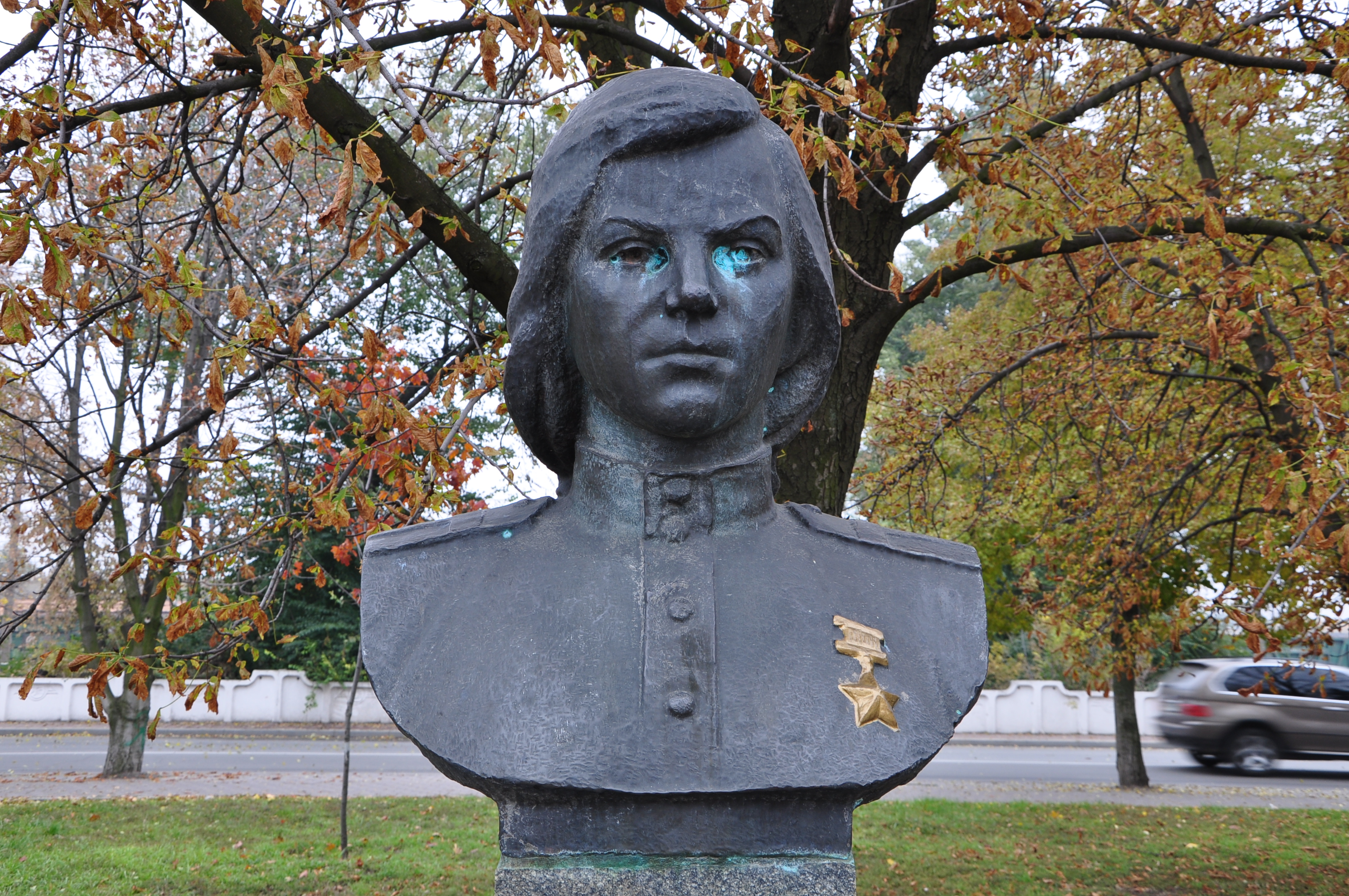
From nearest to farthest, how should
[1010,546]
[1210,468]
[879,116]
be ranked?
[879,116] < [1210,468] < [1010,546]

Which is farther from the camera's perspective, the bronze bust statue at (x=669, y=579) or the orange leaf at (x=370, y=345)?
the orange leaf at (x=370, y=345)

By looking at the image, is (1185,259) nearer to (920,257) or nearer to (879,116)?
(879,116)

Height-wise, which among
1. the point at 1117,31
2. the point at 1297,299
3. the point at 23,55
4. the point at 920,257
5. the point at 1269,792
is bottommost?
the point at 1269,792

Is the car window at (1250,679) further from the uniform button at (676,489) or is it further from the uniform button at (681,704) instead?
the uniform button at (681,704)

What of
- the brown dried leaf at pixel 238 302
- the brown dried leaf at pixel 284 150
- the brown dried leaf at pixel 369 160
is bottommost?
the brown dried leaf at pixel 238 302

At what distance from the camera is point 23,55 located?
192 inches

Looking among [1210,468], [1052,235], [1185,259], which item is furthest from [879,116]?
[1210,468]

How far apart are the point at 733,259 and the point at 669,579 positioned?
68 centimetres

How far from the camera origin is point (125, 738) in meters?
12.8

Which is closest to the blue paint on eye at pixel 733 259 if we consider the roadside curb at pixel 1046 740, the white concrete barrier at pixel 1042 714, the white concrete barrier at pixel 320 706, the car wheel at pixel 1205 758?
the car wheel at pixel 1205 758

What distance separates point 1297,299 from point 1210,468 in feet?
10.3

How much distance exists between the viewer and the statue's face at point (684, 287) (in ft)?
7.22

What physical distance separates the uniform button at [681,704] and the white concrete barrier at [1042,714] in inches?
806

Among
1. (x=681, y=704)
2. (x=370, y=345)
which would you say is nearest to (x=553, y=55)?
(x=370, y=345)
